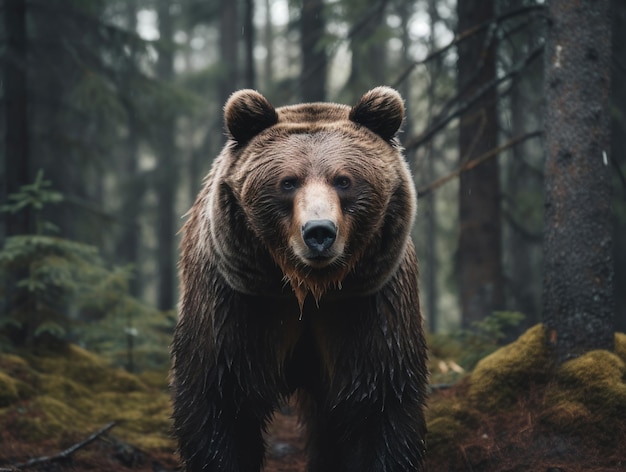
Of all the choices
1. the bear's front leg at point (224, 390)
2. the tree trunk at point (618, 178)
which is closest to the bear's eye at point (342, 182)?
the bear's front leg at point (224, 390)

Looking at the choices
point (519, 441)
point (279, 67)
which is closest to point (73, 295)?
point (519, 441)

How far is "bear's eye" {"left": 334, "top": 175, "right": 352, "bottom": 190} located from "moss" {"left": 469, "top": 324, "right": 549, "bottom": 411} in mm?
2469

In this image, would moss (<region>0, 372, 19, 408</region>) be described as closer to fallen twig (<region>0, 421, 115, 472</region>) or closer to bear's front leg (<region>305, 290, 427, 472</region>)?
fallen twig (<region>0, 421, 115, 472</region>)

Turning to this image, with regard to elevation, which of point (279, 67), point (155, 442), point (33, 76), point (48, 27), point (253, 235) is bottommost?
point (155, 442)

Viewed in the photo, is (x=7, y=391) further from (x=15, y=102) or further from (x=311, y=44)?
(x=311, y=44)

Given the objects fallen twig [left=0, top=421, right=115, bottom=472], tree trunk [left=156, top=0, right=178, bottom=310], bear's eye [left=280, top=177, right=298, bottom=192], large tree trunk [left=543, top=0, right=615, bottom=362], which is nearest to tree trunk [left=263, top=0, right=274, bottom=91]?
tree trunk [left=156, top=0, right=178, bottom=310]

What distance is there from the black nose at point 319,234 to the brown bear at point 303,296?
0.39 ft

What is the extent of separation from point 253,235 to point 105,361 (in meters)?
4.71

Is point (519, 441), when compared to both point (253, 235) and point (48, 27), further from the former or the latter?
point (48, 27)

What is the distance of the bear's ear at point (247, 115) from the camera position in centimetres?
391

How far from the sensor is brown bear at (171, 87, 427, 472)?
3.62 metres

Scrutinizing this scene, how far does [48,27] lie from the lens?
637 inches

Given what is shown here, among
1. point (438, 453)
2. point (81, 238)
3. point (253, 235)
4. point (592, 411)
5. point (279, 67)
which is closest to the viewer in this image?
point (253, 235)

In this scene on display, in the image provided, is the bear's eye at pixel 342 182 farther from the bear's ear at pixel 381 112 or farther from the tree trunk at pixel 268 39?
Result: the tree trunk at pixel 268 39
